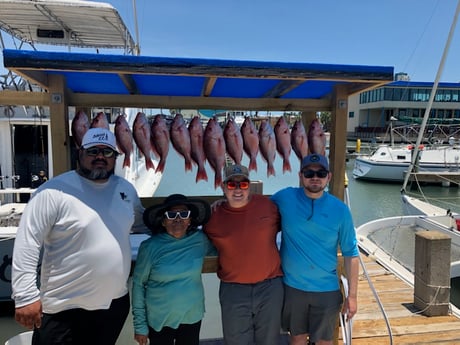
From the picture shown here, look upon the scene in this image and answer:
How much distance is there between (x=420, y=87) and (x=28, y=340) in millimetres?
47152

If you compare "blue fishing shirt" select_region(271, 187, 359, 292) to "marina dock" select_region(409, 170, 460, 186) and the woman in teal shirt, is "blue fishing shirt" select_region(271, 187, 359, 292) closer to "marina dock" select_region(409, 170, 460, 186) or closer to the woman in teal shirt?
the woman in teal shirt

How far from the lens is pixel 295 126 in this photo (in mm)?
2809

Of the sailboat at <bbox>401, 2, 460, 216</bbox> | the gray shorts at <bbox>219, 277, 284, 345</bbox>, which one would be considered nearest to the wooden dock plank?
the gray shorts at <bbox>219, 277, 284, 345</bbox>

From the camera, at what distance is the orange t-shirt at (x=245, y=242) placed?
208cm

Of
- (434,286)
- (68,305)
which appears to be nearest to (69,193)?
(68,305)

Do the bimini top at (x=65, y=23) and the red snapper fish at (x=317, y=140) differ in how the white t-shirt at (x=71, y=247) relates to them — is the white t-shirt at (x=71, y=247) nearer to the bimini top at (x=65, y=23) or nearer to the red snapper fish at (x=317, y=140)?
the red snapper fish at (x=317, y=140)

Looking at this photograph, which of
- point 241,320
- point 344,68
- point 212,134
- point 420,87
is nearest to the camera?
point 241,320

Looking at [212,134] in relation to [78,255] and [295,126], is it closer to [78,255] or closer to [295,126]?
[295,126]

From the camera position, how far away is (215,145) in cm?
268

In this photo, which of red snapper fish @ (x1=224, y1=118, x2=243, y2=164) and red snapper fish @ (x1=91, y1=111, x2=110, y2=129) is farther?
red snapper fish @ (x1=224, y1=118, x2=243, y2=164)

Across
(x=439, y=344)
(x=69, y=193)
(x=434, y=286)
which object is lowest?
(x=439, y=344)

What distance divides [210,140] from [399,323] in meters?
3.14

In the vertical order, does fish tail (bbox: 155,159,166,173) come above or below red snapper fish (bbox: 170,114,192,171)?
below

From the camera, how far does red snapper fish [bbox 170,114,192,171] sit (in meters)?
2.65
